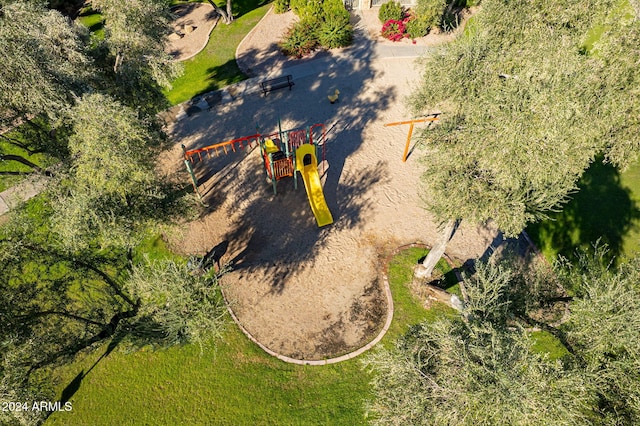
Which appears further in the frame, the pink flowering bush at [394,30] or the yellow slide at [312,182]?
the pink flowering bush at [394,30]

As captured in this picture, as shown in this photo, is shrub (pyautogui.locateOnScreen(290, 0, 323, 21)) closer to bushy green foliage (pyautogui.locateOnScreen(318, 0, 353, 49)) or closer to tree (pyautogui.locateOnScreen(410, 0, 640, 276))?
bushy green foliage (pyautogui.locateOnScreen(318, 0, 353, 49))

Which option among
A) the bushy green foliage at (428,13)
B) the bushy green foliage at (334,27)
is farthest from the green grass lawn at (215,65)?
the bushy green foliage at (428,13)

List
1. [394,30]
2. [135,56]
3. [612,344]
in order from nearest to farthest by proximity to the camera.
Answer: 1. [612,344]
2. [135,56]
3. [394,30]

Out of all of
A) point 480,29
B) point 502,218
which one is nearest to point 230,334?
point 502,218

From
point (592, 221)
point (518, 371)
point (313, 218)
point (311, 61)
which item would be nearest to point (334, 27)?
point (311, 61)

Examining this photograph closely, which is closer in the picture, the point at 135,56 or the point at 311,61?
the point at 135,56

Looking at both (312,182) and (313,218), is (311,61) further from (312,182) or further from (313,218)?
(313,218)

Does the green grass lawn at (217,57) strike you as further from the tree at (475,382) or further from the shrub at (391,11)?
the tree at (475,382)
